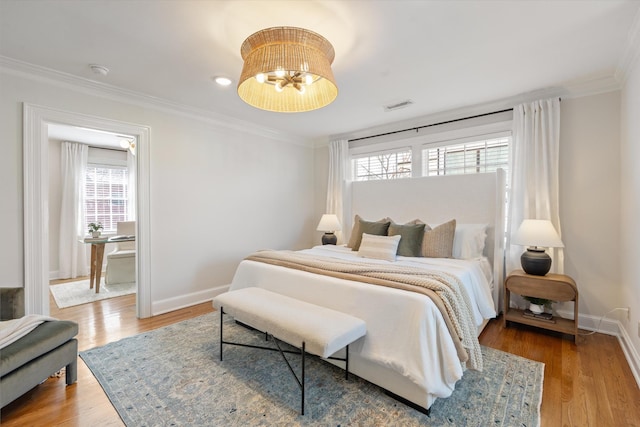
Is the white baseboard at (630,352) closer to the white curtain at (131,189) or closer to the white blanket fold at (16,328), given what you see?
the white blanket fold at (16,328)

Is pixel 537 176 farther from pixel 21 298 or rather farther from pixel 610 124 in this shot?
pixel 21 298

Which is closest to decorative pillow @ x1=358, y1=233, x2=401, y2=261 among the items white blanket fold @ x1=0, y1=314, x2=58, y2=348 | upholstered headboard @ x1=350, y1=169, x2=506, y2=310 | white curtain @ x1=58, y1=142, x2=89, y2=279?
upholstered headboard @ x1=350, y1=169, x2=506, y2=310

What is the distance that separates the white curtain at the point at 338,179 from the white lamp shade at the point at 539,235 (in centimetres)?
247

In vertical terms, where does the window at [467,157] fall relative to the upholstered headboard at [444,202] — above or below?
above

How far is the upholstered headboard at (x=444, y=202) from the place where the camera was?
3221 millimetres

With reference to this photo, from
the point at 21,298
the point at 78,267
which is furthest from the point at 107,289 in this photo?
the point at 21,298

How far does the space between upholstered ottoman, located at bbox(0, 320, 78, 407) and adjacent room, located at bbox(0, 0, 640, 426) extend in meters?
0.01

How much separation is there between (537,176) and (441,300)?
2.20 m

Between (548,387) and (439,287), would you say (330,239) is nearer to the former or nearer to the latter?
(439,287)

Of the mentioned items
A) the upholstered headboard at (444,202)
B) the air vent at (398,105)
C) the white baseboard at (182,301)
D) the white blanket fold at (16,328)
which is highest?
the air vent at (398,105)

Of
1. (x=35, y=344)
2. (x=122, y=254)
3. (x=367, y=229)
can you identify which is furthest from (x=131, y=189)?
(x=367, y=229)

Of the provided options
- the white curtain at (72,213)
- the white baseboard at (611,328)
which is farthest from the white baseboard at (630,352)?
the white curtain at (72,213)

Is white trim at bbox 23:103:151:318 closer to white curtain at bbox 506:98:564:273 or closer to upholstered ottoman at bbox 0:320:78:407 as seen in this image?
upholstered ottoman at bbox 0:320:78:407

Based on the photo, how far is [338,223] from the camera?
4.54 meters
